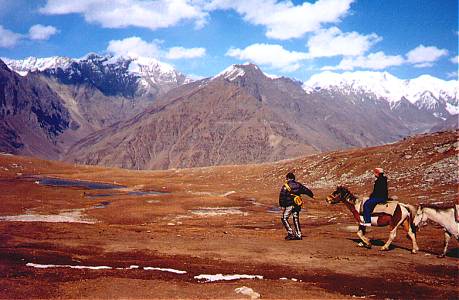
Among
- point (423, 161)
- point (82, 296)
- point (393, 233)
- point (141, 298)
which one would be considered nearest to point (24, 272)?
point (82, 296)

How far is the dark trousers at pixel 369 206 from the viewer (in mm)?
22103

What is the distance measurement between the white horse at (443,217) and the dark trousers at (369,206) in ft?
6.04

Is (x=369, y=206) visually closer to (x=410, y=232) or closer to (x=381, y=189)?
(x=381, y=189)

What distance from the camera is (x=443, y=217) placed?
68.5 ft

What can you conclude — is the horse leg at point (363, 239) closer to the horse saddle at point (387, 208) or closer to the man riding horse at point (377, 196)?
the man riding horse at point (377, 196)

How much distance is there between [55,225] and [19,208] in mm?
31079

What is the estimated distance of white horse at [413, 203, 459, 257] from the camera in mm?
20562

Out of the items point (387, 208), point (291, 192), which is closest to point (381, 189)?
point (387, 208)

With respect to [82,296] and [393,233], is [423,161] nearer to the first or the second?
[393,233]

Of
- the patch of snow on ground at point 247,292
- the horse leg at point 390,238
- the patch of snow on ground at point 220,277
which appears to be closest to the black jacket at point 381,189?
the horse leg at point 390,238

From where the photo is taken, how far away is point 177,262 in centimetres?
1939

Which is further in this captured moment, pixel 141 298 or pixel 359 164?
pixel 359 164

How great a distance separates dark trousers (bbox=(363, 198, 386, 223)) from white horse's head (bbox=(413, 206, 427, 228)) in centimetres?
167

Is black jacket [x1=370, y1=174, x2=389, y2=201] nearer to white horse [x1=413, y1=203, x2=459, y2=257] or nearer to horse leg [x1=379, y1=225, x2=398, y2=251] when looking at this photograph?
horse leg [x1=379, y1=225, x2=398, y2=251]
